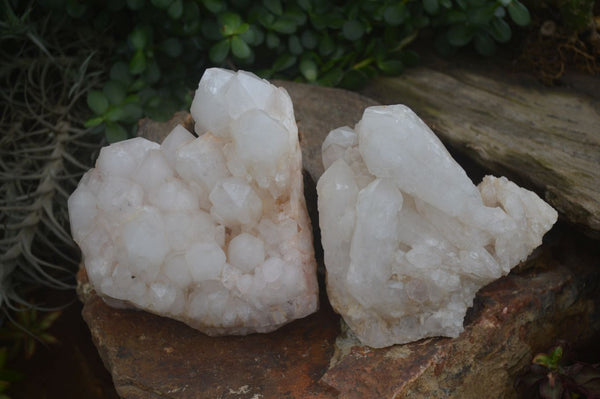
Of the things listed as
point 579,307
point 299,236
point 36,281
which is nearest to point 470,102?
point 579,307

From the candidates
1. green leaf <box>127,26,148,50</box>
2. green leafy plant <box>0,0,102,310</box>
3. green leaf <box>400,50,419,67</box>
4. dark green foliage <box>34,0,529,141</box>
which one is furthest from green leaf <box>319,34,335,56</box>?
green leafy plant <box>0,0,102,310</box>

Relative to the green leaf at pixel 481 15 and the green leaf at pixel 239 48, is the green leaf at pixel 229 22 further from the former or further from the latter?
the green leaf at pixel 481 15

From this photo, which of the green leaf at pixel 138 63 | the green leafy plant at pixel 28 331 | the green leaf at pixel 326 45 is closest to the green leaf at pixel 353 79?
the green leaf at pixel 326 45

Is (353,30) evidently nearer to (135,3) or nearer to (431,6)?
(431,6)

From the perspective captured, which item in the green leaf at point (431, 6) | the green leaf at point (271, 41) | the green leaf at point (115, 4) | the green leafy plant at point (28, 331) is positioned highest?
the green leaf at point (431, 6)

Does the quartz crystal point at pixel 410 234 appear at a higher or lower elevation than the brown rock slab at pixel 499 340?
higher

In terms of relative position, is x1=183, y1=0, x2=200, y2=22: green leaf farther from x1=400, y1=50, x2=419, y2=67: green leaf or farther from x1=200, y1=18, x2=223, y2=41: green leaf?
x1=400, y1=50, x2=419, y2=67: green leaf

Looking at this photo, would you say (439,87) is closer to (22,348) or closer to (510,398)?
(510,398)
